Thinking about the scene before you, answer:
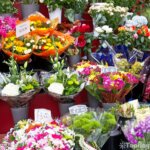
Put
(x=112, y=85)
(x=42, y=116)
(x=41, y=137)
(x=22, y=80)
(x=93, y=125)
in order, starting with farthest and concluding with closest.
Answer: (x=22, y=80) < (x=112, y=85) < (x=42, y=116) < (x=93, y=125) < (x=41, y=137)

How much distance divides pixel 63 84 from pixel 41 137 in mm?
937

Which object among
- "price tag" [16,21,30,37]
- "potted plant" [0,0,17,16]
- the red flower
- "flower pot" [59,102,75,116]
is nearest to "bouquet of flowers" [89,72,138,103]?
"flower pot" [59,102,75,116]

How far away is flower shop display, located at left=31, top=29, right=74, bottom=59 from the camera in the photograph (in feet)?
11.6

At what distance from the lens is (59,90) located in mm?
2949

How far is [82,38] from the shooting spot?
4.21m

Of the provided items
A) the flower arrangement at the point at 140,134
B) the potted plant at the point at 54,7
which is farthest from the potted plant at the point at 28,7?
the flower arrangement at the point at 140,134

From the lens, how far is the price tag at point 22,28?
3.52 m

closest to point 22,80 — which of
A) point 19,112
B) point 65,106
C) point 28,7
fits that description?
point 19,112

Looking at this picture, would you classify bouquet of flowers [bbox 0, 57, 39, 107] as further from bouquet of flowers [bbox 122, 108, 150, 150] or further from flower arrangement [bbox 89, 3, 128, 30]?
flower arrangement [bbox 89, 3, 128, 30]

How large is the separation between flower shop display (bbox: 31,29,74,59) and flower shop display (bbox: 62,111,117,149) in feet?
3.52

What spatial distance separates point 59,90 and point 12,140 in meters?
0.75

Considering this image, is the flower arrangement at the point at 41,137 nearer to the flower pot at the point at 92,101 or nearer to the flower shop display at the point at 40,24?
the flower pot at the point at 92,101

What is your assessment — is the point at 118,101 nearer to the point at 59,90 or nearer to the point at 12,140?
the point at 59,90

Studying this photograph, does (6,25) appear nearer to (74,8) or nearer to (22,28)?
(22,28)
